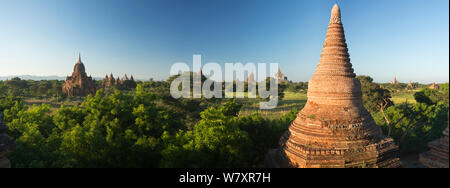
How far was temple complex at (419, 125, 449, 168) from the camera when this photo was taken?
385 centimetres

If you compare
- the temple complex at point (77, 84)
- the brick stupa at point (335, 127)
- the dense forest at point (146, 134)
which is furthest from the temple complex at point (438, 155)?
the temple complex at point (77, 84)

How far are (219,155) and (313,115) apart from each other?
6.02 m

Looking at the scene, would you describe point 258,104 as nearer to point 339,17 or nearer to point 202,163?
point 339,17

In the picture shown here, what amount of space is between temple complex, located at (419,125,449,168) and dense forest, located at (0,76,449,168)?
20.0 inches

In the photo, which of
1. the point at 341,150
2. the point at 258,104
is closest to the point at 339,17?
the point at 341,150

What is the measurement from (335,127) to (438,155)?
8.31 meters

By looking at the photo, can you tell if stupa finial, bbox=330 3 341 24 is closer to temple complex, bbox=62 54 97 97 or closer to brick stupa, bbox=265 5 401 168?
brick stupa, bbox=265 5 401 168

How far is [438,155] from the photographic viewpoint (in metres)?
3.99

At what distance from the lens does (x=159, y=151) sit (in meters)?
11.0

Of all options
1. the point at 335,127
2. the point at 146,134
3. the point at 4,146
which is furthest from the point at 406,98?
the point at 4,146

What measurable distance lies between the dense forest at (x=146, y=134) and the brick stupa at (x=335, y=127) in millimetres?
2570

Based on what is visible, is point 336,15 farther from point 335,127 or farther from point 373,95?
point 373,95

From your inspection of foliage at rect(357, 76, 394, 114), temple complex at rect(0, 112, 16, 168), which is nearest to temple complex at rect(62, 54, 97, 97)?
temple complex at rect(0, 112, 16, 168)

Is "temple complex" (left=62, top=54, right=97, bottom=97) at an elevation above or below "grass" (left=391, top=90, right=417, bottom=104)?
above
